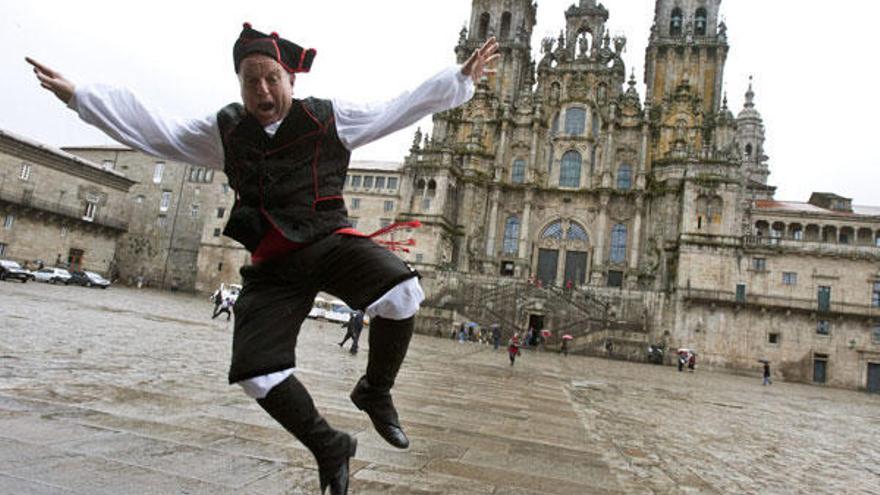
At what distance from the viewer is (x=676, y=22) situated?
1882 inches

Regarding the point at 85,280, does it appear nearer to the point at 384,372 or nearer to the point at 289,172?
the point at 289,172

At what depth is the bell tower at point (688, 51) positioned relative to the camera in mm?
45375

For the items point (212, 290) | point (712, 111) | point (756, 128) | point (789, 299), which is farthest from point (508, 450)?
point (756, 128)

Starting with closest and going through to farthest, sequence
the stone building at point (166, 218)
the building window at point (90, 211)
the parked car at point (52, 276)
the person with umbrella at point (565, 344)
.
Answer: the person with umbrella at point (565, 344), the parked car at point (52, 276), the building window at point (90, 211), the stone building at point (166, 218)

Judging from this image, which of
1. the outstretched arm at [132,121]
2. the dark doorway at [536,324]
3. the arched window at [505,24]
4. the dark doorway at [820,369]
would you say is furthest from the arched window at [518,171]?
the outstretched arm at [132,121]

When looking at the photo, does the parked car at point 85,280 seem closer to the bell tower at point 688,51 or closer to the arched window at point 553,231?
the arched window at point 553,231

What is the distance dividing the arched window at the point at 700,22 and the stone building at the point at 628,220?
0.15 m

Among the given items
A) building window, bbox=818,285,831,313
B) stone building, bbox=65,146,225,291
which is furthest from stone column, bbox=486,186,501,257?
stone building, bbox=65,146,225,291

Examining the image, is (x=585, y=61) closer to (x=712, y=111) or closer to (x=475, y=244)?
(x=712, y=111)

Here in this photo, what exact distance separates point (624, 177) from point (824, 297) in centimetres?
1619

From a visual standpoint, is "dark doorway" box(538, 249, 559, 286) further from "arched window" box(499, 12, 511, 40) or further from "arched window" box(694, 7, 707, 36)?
"arched window" box(694, 7, 707, 36)

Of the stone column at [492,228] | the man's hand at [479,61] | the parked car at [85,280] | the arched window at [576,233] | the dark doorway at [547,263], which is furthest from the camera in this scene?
the stone column at [492,228]

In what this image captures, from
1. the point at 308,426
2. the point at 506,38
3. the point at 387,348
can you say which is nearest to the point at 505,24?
the point at 506,38

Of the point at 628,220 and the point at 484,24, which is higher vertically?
the point at 484,24
